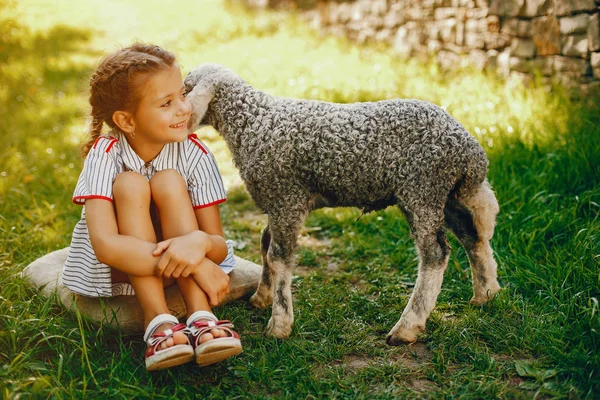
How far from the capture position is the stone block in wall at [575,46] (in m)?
4.38

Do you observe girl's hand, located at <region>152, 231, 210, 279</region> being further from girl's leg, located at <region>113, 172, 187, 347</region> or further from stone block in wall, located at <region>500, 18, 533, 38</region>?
stone block in wall, located at <region>500, 18, 533, 38</region>

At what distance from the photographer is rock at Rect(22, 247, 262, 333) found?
2760 millimetres

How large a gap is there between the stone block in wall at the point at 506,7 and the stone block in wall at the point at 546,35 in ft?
0.76

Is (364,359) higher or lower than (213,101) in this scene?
lower

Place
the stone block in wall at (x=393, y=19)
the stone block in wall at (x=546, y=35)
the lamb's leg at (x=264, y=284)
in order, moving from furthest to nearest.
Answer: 1. the stone block in wall at (x=393, y=19)
2. the stone block in wall at (x=546, y=35)
3. the lamb's leg at (x=264, y=284)

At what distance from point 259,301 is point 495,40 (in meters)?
3.75

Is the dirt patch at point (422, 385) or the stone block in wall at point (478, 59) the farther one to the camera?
the stone block in wall at point (478, 59)

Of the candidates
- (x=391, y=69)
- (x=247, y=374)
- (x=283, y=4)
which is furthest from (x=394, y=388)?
(x=283, y=4)

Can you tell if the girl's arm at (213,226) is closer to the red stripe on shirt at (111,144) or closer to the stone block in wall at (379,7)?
the red stripe on shirt at (111,144)

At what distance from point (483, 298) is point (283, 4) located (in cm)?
773

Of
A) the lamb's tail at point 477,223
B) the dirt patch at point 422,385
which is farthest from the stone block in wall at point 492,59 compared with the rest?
the dirt patch at point 422,385

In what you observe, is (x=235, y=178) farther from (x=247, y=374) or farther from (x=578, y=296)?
(x=578, y=296)

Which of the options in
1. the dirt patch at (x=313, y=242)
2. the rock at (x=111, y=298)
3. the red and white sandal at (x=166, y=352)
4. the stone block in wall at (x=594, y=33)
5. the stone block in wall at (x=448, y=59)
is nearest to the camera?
the red and white sandal at (x=166, y=352)

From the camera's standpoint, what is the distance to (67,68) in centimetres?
798
